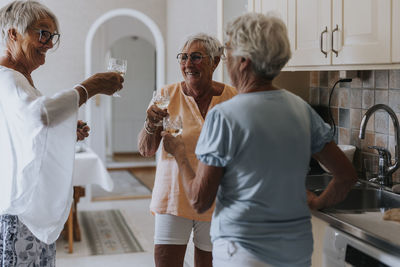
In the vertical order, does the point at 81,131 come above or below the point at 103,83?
below

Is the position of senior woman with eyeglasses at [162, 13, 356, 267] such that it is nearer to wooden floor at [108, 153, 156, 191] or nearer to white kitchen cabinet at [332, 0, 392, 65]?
white kitchen cabinet at [332, 0, 392, 65]

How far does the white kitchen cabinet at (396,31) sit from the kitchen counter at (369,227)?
0.60 m

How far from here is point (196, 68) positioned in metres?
2.21

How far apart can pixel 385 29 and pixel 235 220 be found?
0.98m

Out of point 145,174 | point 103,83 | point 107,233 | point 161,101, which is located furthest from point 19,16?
point 145,174

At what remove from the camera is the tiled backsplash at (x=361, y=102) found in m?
2.46

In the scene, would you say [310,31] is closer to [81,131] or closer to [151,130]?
[151,130]

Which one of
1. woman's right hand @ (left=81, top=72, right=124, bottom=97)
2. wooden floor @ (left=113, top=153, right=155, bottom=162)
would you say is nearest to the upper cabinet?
woman's right hand @ (left=81, top=72, right=124, bottom=97)

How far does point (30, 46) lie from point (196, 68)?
693 millimetres

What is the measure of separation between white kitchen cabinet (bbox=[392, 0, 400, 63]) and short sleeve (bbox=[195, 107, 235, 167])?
81 centimetres

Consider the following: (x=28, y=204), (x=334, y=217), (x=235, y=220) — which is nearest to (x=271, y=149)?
(x=235, y=220)

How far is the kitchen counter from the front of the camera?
1.62 m

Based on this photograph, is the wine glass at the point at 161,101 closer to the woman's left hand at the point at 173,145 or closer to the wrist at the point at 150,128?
the wrist at the point at 150,128

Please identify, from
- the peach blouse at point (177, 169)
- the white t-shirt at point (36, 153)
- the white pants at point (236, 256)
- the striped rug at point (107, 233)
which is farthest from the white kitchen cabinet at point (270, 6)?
the striped rug at point (107, 233)
